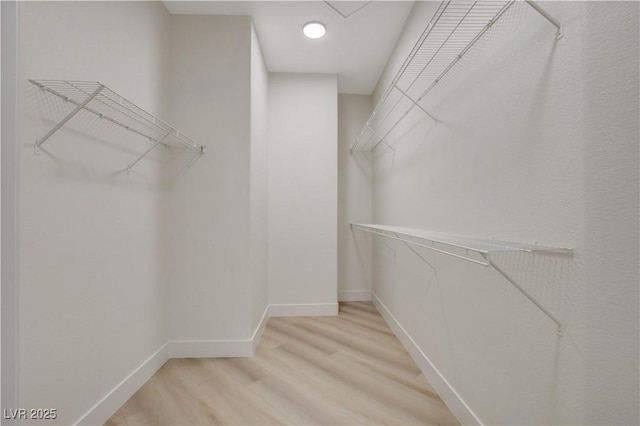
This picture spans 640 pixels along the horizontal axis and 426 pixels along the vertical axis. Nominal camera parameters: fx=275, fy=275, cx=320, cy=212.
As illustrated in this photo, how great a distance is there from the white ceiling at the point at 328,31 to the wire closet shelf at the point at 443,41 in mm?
451

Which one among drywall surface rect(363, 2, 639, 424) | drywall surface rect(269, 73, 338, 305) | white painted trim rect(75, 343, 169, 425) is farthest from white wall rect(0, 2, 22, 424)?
drywall surface rect(269, 73, 338, 305)

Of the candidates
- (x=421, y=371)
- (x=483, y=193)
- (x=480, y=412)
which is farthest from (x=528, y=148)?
(x=421, y=371)

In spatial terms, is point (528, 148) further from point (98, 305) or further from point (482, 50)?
point (98, 305)

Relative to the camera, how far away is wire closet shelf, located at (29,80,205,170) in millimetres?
1006

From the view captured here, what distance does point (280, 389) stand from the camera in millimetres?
1549

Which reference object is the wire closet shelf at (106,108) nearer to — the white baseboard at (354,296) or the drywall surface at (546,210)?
the drywall surface at (546,210)

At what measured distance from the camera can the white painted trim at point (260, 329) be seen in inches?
78.4

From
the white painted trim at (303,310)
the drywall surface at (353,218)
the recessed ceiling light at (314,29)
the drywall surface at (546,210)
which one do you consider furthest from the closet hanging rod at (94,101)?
the drywall surface at (353,218)

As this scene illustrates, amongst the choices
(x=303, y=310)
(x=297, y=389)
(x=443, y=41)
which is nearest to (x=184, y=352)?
(x=297, y=389)

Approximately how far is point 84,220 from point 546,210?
5.72 ft

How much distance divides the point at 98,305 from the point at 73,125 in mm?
808

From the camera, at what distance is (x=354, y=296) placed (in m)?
3.21

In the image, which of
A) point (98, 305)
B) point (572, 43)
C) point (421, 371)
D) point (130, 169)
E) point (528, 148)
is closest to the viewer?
point (572, 43)

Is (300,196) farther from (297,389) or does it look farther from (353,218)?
(297,389)
